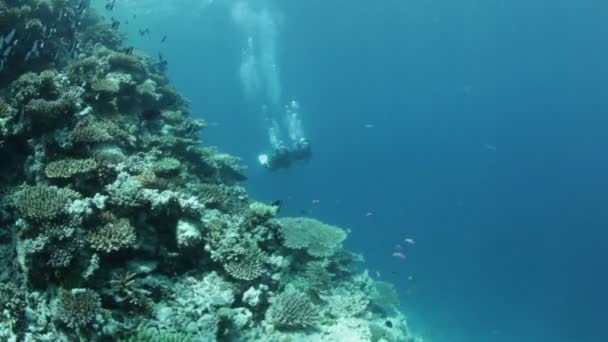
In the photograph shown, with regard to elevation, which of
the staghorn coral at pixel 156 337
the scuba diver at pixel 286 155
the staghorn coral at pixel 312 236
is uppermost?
the scuba diver at pixel 286 155

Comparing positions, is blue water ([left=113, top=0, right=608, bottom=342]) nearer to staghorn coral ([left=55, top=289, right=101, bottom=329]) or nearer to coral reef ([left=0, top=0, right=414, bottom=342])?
coral reef ([left=0, top=0, right=414, bottom=342])

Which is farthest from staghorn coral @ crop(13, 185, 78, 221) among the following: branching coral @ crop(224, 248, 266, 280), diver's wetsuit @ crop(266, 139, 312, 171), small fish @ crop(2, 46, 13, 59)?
diver's wetsuit @ crop(266, 139, 312, 171)

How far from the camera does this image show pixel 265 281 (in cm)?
746

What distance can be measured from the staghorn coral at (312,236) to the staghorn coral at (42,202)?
15.9 ft

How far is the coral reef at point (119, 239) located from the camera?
5730mm

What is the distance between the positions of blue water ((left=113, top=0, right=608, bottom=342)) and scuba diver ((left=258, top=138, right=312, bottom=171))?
34.5 m

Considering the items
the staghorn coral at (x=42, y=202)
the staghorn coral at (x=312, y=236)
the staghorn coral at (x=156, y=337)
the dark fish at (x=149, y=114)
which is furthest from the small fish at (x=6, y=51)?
the staghorn coral at (x=312, y=236)

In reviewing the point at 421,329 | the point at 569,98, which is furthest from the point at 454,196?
the point at 421,329

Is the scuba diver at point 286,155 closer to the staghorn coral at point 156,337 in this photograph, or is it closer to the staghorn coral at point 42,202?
the staghorn coral at point 42,202

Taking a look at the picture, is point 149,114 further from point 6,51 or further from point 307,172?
point 307,172

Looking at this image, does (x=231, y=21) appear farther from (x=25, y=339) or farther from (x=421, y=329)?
(x=25, y=339)

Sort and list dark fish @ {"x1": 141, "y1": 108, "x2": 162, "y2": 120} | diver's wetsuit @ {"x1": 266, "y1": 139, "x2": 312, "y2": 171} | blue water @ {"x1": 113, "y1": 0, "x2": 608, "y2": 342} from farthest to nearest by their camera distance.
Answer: blue water @ {"x1": 113, "y1": 0, "x2": 608, "y2": 342} < diver's wetsuit @ {"x1": 266, "y1": 139, "x2": 312, "y2": 171} < dark fish @ {"x1": 141, "y1": 108, "x2": 162, "y2": 120}

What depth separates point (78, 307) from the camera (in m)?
5.21

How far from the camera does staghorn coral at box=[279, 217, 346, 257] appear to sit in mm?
10375
